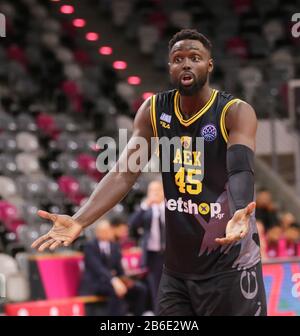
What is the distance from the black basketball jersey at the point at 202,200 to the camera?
4.43 meters

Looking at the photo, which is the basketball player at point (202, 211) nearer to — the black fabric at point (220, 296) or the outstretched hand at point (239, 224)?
the black fabric at point (220, 296)

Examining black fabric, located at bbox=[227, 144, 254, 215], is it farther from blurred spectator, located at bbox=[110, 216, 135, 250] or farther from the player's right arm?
blurred spectator, located at bbox=[110, 216, 135, 250]

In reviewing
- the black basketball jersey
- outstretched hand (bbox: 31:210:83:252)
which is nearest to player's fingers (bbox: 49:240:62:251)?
outstretched hand (bbox: 31:210:83:252)

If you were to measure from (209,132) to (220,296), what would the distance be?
30.5 inches

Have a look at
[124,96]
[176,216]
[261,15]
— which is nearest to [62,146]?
[124,96]

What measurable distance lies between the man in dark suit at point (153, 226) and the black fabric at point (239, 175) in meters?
5.09

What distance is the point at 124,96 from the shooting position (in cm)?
1485

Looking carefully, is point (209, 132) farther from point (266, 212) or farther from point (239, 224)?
point (266, 212)

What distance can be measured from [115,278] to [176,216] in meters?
5.23

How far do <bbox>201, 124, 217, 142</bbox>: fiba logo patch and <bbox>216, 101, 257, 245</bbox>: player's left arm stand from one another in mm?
67

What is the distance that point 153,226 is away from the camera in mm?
9469

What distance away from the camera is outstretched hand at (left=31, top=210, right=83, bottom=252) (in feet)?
13.9

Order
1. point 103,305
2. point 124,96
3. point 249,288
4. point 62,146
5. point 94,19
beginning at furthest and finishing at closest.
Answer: point 94,19, point 124,96, point 62,146, point 103,305, point 249,288

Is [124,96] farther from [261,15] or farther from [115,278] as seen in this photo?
[115,278]
